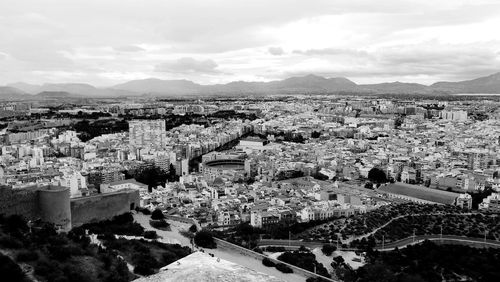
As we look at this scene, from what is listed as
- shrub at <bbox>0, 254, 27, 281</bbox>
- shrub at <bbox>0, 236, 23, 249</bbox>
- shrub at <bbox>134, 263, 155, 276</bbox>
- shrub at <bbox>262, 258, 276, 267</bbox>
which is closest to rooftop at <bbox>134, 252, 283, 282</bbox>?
shrub at <bbox>134, 263, 155, 276</bbox>

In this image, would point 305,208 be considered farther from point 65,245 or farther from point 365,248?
point 65,245

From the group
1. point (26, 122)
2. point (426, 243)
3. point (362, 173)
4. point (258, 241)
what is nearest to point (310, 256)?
point (258, 241)

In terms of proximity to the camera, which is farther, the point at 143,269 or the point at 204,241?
the point at 204,241

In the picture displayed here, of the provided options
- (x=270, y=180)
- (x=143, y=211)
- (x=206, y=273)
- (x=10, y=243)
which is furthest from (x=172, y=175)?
(x=206, y=273)

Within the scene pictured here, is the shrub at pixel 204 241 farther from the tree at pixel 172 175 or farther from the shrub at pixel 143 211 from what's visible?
the tree at pixel 172 175

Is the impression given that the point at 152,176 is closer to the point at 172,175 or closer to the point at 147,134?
the point at 172,175

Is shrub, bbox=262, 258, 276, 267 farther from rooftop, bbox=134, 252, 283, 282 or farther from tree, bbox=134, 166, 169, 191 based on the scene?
tree, bbox=134, 166, 169, 191
